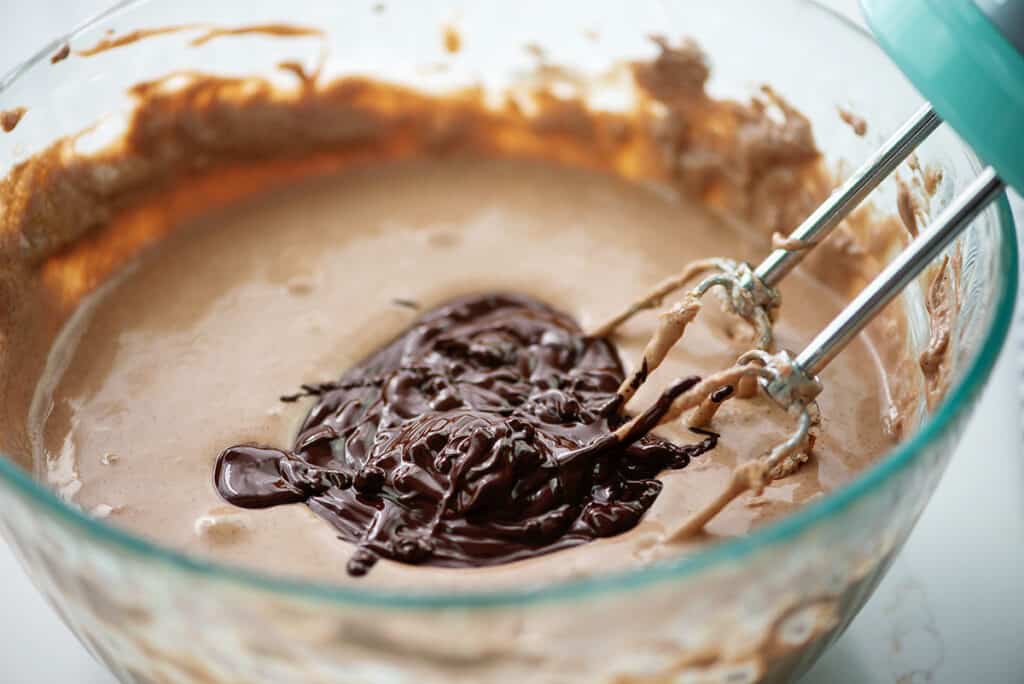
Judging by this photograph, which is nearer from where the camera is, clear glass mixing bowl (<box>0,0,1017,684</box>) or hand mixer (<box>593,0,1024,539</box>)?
clear glass mixing bowl (<box>0,0,1017,684</box>)

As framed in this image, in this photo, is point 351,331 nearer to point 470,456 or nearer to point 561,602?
point 470,456

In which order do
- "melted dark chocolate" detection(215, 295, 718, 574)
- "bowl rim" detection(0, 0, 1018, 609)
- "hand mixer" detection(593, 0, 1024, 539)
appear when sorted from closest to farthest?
"bowl rim" detection(0, 0, 1018, 609) → "hand mixer" detection(593, 0, 1024, 539) → "melted dark chocolate" detection(215, 295, 718, 574)

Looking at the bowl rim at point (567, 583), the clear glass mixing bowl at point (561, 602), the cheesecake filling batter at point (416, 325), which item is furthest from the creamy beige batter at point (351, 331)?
the bowl rim at point (567, 583)

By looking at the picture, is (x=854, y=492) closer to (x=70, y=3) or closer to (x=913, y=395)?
(x=913, y=395)

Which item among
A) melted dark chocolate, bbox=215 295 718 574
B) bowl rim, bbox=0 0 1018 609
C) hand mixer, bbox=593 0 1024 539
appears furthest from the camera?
melted dark chocolate, bbox=215 295 718 574

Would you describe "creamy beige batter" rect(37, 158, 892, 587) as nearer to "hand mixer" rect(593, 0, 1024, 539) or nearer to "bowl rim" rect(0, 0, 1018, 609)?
"hand mixer" rect(593, 0, 1024, 539)

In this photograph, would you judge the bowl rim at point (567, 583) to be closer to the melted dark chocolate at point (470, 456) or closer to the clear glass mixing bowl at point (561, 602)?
the clear glass mixing bowl at point (561, 602)

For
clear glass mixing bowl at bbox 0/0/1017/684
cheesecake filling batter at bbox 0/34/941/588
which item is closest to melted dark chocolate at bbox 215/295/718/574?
cheesecake filling batter at bbox 0/34/941/588
